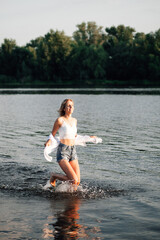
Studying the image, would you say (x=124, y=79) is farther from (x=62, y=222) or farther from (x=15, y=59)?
(x=62, y=222)

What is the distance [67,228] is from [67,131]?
2.42 m

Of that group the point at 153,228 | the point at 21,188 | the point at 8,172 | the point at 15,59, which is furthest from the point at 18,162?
the point at 15,59

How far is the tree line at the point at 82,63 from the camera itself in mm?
111812

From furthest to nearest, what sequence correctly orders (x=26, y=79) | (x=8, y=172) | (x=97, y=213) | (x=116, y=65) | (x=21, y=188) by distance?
(x=26, y=79)
(x=116, y=65)
(x=8, y=172)
(x=21, y=188)
(x=97, y=213)

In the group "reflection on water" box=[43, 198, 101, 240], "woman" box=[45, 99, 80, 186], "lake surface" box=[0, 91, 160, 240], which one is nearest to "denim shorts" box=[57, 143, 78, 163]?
"woman" box=[45, 99, 80, 186]

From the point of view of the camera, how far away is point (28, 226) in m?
7.13

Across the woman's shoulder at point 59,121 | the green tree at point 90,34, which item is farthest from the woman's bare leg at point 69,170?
the green tree at point 90,34

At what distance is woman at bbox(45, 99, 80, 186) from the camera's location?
8.66 m

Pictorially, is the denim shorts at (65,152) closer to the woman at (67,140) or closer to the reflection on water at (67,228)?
the woman at (67,140)

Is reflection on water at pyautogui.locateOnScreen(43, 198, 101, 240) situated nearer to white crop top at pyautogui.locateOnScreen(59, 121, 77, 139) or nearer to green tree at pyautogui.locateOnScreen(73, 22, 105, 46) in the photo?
white crop top at pyautogui.locateOnScreen(59, 121, 77, 139)

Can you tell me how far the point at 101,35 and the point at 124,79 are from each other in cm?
3199

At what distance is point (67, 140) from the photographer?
8836mm

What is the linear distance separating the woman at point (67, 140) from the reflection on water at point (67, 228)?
A: 101cm

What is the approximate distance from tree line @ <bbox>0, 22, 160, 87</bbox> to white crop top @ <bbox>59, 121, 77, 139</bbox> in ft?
322
